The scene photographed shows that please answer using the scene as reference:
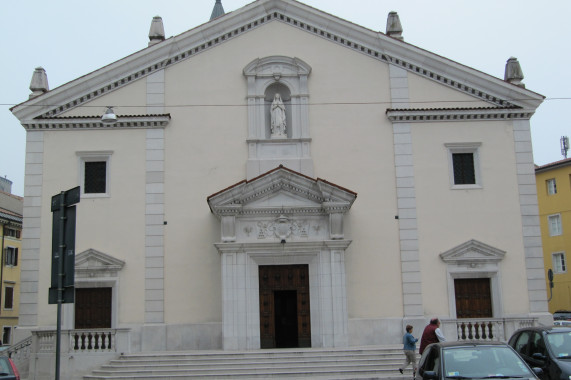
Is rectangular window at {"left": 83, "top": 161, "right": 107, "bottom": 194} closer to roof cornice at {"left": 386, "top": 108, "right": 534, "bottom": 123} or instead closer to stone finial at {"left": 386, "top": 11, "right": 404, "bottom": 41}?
roof cornice at {"left": 386, "top": 108, "right": 534, "bottom": 123}

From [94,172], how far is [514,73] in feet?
56.4

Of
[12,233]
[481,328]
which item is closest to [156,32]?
[481,328]

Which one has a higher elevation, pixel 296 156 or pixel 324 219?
pixel 296 156

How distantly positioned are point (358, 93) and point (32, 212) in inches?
530

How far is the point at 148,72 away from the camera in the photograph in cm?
2753

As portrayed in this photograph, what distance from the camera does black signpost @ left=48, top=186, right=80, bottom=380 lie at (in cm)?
1205

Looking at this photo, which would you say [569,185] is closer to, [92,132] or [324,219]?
[324,219]

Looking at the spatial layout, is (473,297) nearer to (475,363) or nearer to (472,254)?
(472,254)

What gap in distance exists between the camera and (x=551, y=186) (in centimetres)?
5097

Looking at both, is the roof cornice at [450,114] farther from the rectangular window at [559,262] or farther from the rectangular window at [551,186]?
the rectangular window at [551,186]

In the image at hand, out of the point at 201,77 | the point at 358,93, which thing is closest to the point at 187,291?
the point at 201,77

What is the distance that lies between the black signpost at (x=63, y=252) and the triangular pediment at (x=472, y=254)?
16827 millimetres

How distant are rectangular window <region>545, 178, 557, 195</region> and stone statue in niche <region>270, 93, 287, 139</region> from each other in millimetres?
30582

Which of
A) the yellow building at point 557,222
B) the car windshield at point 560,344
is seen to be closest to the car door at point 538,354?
the car windshield at point 560,344
